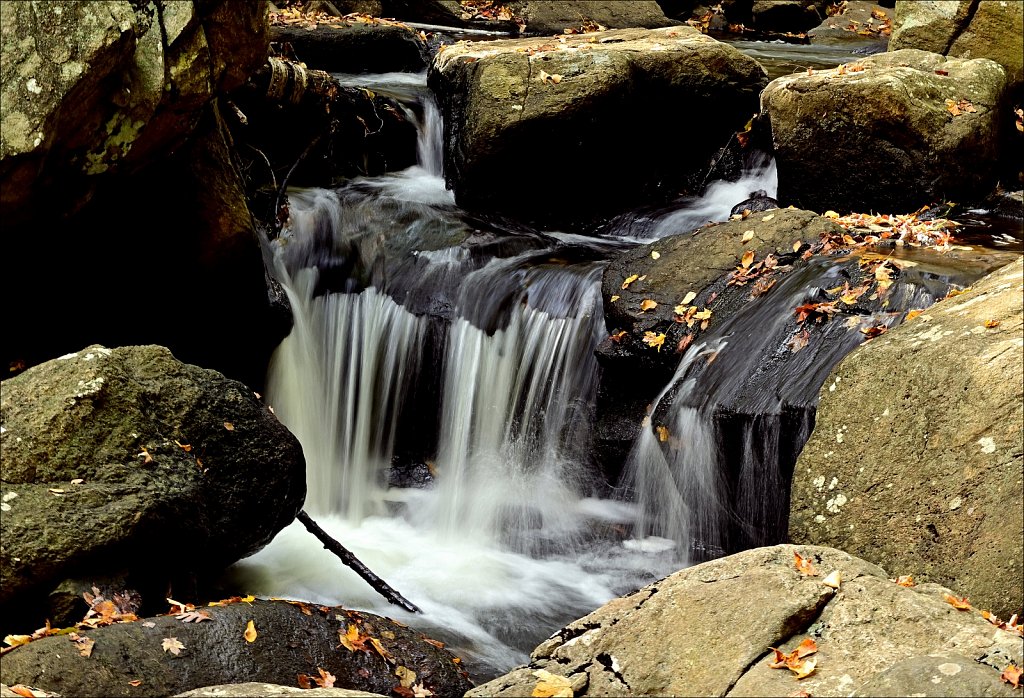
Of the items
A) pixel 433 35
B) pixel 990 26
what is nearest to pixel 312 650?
pixel 990 26

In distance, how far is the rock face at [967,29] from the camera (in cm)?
1001

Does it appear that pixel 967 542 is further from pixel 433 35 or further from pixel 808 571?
pixel 433 35

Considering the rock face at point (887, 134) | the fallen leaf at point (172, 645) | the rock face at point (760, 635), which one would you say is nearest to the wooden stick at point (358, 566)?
the fallen leaf at point (172, 645)

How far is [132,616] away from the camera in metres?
4.77

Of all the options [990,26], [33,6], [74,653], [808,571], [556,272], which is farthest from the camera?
[990,26]

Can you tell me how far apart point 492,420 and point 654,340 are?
5.46 ft

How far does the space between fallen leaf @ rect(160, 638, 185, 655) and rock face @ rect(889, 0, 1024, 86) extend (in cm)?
919

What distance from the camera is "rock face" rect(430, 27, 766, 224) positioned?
966 centimetres

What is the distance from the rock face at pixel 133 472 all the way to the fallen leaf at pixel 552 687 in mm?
2766

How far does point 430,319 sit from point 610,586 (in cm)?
294

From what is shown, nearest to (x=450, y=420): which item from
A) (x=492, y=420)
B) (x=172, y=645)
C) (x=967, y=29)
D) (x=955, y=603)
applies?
(x=492, y=420)

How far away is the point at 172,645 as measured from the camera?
4.52m

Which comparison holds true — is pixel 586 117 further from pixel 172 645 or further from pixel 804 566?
pixel 804 566

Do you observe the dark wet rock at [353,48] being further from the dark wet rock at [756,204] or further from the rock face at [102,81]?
the rock face at [102,81]
